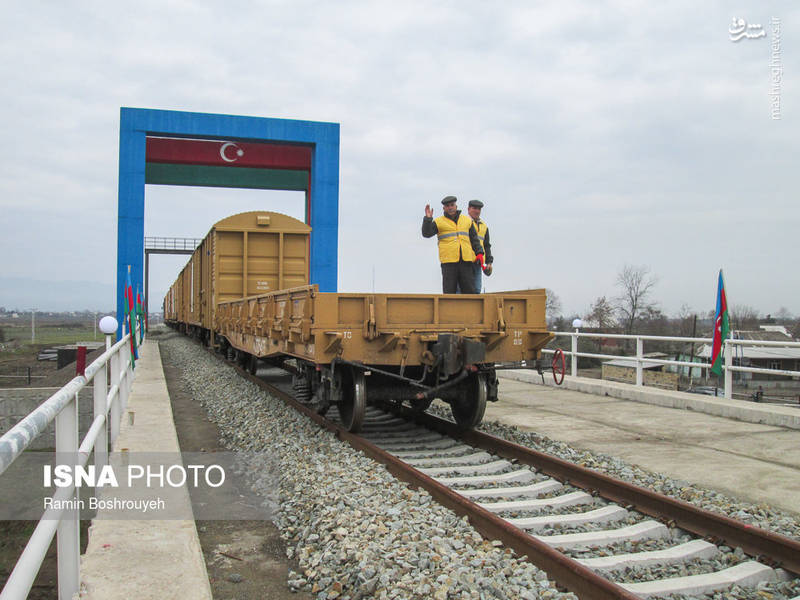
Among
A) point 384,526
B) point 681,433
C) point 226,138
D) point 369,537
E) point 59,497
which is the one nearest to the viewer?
point 59,497

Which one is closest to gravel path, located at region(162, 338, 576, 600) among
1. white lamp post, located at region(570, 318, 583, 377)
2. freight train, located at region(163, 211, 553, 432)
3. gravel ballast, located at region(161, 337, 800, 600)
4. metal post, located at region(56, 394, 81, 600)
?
gravel ballast, located at region(161, 337, 800, 600)

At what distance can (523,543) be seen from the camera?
140 inches

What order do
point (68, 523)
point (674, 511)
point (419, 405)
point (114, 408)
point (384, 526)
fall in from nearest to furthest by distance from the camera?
point (68, 523) < point (384, 526) < point (674, 511) < point (114, 408) < point (419, 405)

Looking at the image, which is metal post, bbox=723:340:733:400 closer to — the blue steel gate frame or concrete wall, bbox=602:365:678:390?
concrete wall, bbox=602:365:678:390

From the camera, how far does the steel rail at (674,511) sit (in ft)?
11.8

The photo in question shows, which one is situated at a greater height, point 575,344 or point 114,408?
point 575,344

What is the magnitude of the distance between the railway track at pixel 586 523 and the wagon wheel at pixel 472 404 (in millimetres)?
580

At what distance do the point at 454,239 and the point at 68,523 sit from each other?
586 cm

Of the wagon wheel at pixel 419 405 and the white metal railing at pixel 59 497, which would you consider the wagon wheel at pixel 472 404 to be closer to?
the wagon wheel at pixel 419 405

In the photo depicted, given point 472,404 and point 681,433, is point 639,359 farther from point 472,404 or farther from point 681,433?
point 472,404

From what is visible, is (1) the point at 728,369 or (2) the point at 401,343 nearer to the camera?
(2) the point at 401,343

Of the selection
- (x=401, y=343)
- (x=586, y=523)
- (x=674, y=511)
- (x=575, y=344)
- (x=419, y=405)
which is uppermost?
(x=401, y=343)

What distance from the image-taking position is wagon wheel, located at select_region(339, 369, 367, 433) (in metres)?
6.61

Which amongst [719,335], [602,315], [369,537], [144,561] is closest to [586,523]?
[369,537]
